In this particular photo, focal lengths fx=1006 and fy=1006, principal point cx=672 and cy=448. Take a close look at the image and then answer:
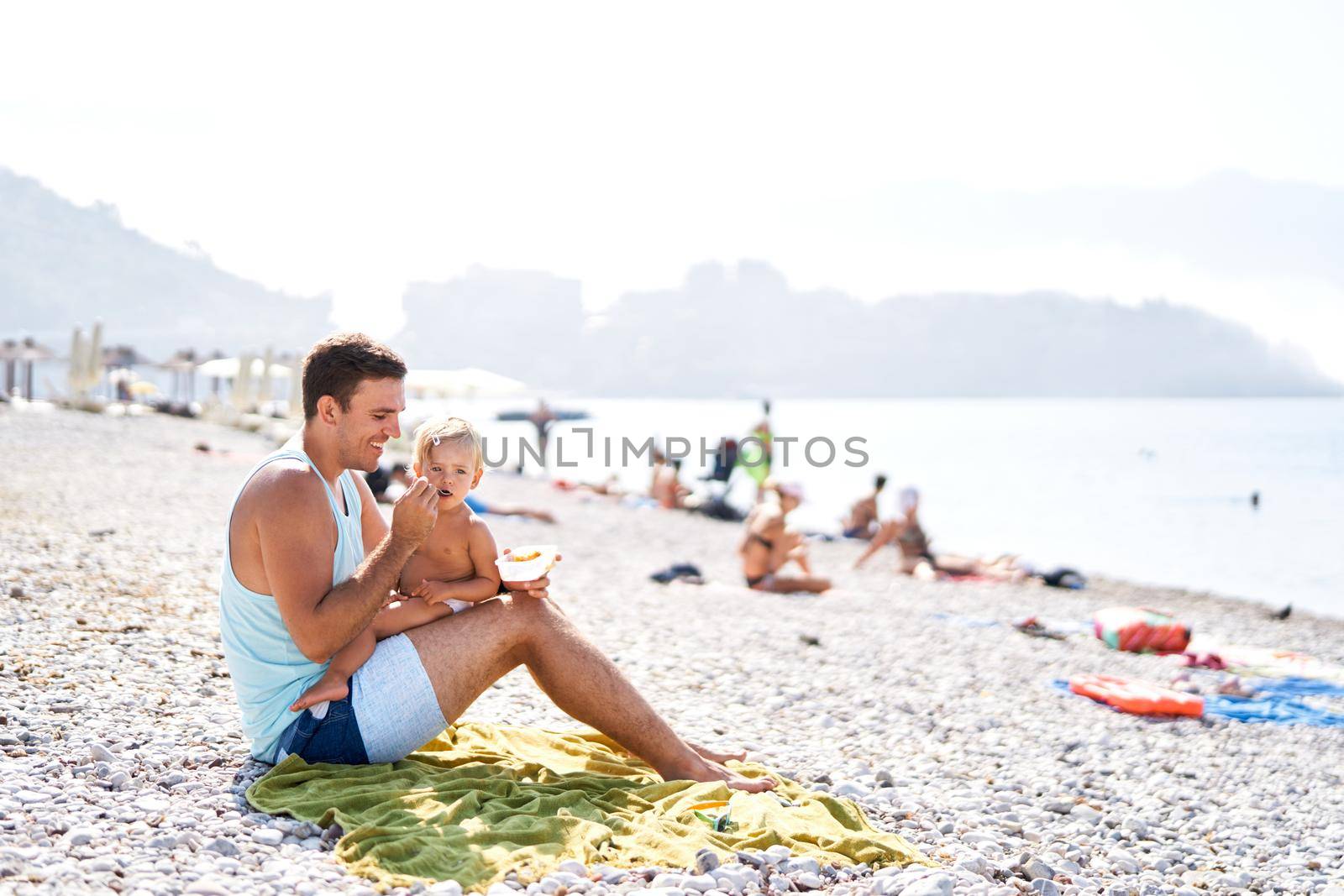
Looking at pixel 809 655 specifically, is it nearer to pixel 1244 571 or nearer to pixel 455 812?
pixel 455 812

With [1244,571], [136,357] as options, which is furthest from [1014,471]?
[136,357]

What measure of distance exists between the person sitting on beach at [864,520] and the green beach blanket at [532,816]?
13774 mm

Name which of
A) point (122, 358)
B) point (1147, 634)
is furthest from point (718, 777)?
point (122, 358)

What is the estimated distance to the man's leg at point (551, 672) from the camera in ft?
10.1

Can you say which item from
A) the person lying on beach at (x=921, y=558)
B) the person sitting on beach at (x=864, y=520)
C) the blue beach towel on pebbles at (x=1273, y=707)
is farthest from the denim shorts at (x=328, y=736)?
the person sitting on beach at (x=864, y=520)

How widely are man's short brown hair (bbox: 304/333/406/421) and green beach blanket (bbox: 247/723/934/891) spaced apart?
1125mm

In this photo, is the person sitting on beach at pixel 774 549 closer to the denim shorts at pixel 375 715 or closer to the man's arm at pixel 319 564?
the denim shorts at pixel 375 715

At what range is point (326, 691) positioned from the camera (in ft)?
9.62

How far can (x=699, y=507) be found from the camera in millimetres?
18750

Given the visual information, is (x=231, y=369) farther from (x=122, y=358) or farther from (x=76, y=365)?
(x=122, y=358)

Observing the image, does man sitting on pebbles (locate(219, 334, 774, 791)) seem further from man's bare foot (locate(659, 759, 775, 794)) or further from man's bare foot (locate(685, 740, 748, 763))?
man's bare foot (locate(685, 740, 748, 763))

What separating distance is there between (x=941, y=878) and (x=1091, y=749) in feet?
8.64

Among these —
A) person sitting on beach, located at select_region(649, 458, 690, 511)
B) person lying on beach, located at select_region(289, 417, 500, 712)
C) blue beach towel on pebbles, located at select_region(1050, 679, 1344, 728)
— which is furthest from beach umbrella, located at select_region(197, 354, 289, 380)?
person lying on beach, located at select_region(289, 417, 500, 712)

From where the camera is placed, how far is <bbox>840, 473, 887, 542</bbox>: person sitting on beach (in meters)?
17.0
